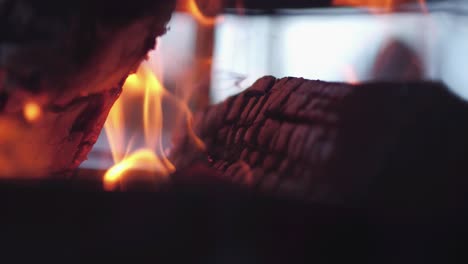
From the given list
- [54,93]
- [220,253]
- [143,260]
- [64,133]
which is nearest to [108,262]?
[143,260]

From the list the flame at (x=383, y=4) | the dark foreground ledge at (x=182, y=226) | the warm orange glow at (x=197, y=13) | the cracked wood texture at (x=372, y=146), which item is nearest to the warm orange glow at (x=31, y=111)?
the dark foreground ledge at (x=182, y=226)

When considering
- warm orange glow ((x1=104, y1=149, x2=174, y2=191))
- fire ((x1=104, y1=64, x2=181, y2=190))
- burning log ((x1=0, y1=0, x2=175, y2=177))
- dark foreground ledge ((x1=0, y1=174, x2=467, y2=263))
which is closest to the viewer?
dark foreground ledge ((x1=0, y1=174, x2=467, y2=263))

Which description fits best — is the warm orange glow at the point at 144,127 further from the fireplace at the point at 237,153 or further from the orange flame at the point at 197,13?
the orange flame at the point at 197,13

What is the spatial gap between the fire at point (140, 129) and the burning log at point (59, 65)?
0.64 ft

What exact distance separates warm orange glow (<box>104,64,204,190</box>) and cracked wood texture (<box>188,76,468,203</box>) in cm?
34

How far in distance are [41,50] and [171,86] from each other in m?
0.87

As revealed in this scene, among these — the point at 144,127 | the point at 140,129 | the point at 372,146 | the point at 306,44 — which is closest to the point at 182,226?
the point at 372,146

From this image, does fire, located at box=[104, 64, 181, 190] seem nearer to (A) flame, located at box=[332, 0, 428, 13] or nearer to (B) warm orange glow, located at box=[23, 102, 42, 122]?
(B) warm orange glow, located at box=[23, 102, 42, 122]

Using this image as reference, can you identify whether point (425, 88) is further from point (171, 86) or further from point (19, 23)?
point (171, 86)

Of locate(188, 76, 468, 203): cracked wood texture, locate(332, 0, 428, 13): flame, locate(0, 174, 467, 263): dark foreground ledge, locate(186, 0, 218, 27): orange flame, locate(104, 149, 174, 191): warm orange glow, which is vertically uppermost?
locate(332, 0, 428, 13): flame

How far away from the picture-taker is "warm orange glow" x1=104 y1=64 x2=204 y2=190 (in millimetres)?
1477

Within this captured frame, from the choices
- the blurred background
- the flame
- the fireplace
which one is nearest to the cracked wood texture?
the fireplace

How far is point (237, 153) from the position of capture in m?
1.49

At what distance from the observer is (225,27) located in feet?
6.68
